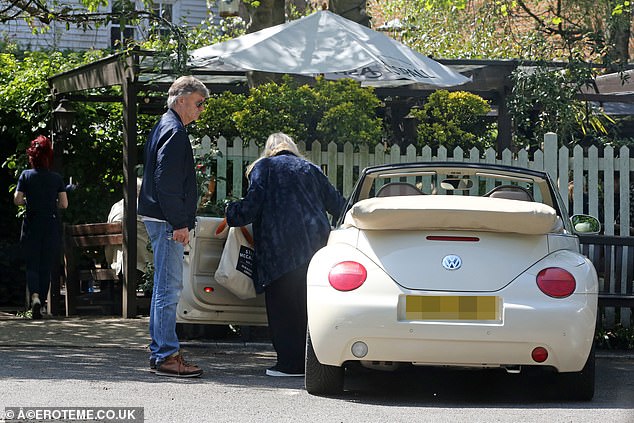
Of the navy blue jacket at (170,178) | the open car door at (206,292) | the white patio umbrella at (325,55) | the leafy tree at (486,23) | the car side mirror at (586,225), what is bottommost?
the open car door at (206,292)

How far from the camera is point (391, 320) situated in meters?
6.46

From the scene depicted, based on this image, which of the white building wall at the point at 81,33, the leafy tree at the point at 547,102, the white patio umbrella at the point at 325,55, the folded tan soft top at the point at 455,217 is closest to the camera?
the folded tan soft top at the point at 455,217

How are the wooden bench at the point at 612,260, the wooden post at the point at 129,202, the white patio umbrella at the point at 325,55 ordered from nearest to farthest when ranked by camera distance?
the wooden bench at the point at 612,260, the white patio umbrella at the point at 325,55, the wooden post at the point at 129,202

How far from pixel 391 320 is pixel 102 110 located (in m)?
9.69

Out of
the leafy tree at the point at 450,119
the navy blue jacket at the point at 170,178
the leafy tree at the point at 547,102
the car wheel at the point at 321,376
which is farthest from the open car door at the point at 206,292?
the leafy tree at the point at 547,102

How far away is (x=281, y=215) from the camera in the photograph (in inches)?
314

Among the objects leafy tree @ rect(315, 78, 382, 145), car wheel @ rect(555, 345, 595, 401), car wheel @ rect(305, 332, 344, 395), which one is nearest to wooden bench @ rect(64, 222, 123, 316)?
leafy tree @ rect(315, 78, 382, 145)

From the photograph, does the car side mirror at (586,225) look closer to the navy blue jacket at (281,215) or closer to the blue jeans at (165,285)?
the navy blue jacket at (281,215)

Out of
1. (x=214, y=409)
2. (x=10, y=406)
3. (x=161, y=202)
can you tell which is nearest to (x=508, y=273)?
(x=214, y=409)

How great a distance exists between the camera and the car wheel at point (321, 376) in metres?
6.88

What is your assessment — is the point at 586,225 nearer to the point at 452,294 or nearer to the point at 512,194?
the point at 512,194

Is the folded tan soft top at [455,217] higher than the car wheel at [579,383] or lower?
higher

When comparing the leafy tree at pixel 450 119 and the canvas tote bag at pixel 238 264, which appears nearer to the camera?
the canvas tote bag at pixel 238 264

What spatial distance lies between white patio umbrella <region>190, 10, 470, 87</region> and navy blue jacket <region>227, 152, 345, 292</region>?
2583mm
